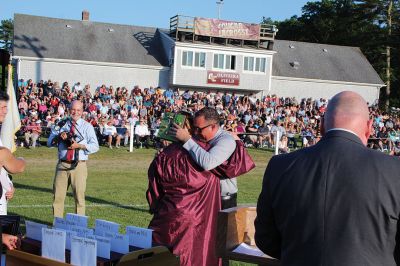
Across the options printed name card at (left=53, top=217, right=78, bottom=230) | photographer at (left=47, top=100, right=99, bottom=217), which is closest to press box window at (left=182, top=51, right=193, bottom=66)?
photographer at (left=47, top=100, right=99, bottom=217)

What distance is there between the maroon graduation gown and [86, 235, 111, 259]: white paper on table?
154 cm

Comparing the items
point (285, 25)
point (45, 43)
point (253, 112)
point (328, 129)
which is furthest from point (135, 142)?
point (285, 25)

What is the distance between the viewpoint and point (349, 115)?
285 centimetres

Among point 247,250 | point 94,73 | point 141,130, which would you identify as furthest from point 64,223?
point 94,73

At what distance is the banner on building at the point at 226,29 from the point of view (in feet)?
152

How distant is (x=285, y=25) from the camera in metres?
74.0

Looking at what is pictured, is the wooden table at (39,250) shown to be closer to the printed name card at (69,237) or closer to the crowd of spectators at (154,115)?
the printed name card at (69,237)

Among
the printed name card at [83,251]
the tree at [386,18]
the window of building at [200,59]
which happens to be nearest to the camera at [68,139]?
the printed name card at [83,251]

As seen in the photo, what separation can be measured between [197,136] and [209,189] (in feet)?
2.15

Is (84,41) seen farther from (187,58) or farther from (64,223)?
(64,223)

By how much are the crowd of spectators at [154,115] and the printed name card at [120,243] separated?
17.0m

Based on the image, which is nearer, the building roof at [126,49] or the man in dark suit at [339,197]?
the man in dark suit at [339,197]

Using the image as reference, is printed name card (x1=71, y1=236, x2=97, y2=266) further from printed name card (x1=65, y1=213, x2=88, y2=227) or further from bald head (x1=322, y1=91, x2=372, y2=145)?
bald head (x1=322, y1=91, x2=372, y2=145)

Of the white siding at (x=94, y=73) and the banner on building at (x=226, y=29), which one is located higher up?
the banner on building at (x=226, y=29)
